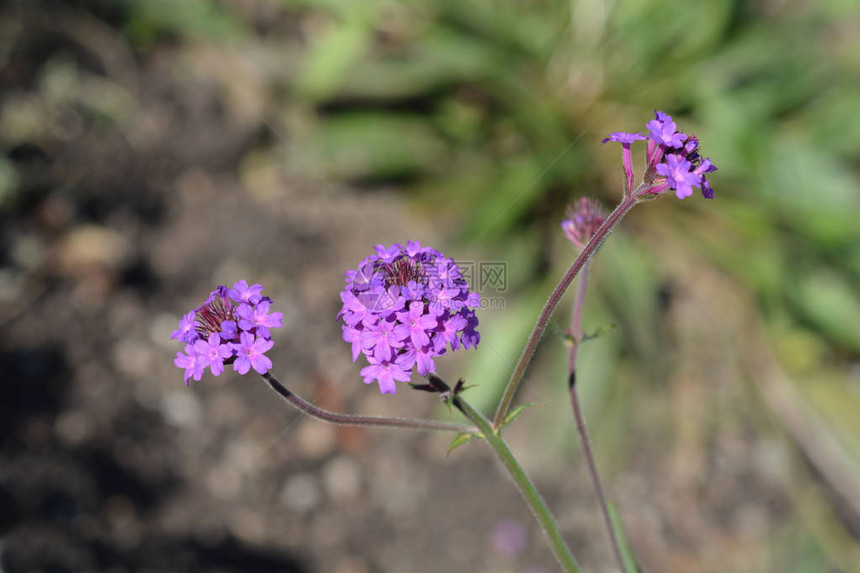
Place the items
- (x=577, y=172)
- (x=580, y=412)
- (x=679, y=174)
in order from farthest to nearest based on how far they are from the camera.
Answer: (x=577, y=172) < (x=580, y=412) < (x=679, y=174)

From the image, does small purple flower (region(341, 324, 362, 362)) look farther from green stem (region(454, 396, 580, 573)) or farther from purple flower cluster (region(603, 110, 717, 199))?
purple flower cluster (region(603, 110, 717, 199))

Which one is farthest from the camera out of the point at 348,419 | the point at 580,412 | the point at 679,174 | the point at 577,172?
the point at 577,172

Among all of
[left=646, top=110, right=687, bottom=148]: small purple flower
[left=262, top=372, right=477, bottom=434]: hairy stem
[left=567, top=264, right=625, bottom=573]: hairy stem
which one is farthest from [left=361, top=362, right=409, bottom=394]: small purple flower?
[left=646, top=110, right=687, bottom=148]: small purple flower

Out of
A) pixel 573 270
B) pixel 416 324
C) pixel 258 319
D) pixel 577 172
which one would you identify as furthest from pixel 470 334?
pixel 577 172

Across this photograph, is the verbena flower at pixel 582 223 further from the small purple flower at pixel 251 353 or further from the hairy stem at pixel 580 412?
the small purple flower at pixel 251 353

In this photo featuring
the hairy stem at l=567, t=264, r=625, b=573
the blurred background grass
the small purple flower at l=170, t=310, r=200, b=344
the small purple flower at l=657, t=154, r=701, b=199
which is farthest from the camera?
the blurred background grass

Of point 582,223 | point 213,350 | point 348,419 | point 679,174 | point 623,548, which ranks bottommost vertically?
point 623,548

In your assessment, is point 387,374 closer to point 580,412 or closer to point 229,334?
point 229,334
